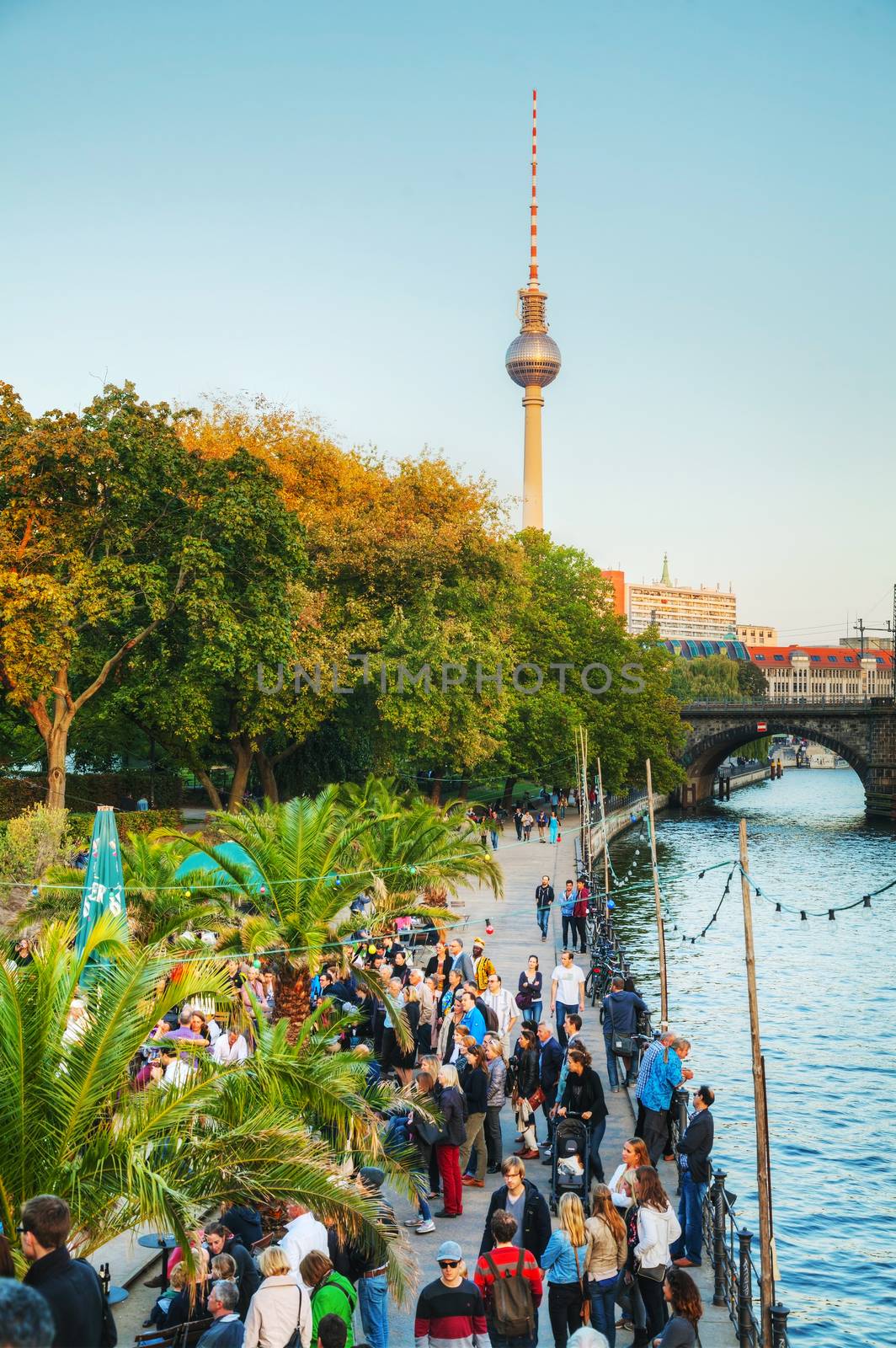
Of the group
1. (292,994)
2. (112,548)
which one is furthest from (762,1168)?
(112,548)

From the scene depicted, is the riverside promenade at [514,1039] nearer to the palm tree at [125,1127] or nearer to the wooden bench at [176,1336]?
the palm tree at [125,1127]

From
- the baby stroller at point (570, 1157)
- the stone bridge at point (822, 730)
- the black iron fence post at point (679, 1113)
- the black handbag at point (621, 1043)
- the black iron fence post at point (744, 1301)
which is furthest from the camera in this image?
the stone bridge at point (822, 730)

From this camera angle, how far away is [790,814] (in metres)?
75.6

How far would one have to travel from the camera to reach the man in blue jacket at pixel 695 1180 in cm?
1012

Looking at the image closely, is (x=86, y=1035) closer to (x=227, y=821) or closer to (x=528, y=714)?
(x=227, y=821)

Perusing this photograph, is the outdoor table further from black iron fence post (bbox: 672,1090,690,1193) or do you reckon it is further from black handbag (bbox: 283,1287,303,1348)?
black iron fence post (bbox: 672,1090,690,1193)

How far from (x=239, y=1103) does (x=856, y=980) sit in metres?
22.6

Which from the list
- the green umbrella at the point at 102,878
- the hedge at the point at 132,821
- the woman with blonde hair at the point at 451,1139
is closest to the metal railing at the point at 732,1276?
the woman with blonde hair at the point at 451,1139

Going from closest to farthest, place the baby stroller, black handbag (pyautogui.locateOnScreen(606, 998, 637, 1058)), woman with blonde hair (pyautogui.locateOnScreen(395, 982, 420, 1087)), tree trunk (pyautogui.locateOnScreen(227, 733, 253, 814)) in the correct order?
the baby stroller < woman with blonde hair (pyautogui.locateOnScreen(395, 982, 420, 1087)) < black handbag (pyautogui.locateOnScreen(606, 998, 637, 1058)) < tree trunk (pyautogui.locateOnScreen(227, 733, 253, 814))

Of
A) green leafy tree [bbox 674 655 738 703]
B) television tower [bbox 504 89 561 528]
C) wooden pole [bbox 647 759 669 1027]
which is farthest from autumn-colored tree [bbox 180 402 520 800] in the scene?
television tower [bbox 504 89 561 528]

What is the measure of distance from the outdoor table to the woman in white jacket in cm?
320

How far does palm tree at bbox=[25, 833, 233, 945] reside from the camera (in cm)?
1669

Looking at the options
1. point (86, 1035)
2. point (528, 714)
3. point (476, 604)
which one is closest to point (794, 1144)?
point (86, 1035)

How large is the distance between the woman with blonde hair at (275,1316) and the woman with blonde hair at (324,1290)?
0.10m
